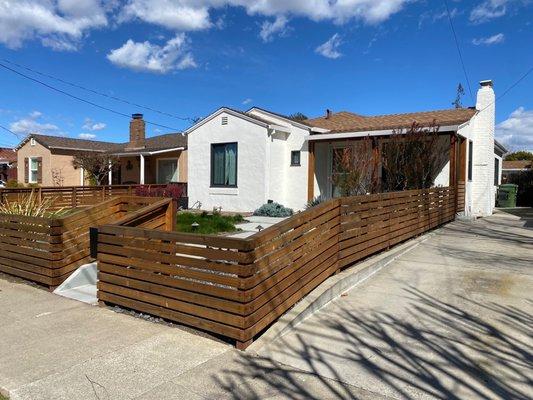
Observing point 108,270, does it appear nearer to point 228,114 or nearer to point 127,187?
point 228,114

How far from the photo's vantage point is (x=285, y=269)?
4.65m

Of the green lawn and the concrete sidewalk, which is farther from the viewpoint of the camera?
the green lawn

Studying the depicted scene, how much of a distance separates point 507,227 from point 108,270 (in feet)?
35.3

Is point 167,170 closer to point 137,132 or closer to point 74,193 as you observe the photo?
point 137,132

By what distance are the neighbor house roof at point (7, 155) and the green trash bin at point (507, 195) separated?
40270mm

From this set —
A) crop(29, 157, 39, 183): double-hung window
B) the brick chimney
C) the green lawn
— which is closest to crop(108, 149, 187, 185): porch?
the brick chimney

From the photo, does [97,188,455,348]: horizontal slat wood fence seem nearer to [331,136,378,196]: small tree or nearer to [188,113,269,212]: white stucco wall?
[331,136,378,196]: small tree

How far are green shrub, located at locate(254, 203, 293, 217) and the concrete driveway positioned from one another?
788 centimetres

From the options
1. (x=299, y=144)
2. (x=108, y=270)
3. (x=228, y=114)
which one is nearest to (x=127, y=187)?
(x=228, y=114)

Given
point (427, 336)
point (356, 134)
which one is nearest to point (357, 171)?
point (356, 134)

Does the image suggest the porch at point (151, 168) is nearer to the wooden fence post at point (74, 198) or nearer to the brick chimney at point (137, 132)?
the brick chimney at point (137, 132)

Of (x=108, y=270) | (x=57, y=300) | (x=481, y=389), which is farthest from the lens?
(x=57, y=300)

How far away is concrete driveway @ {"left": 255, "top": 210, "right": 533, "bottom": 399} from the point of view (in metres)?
3.43

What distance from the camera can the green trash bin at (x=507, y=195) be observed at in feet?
67.7
